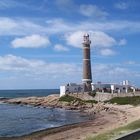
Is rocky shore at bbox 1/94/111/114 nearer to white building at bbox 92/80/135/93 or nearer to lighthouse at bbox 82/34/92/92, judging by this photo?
lighthouse at bbox 82/34/92/92

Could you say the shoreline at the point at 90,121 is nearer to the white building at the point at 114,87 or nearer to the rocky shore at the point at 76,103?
the rocky shore at the point at 76,103

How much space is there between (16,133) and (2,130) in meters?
3.70

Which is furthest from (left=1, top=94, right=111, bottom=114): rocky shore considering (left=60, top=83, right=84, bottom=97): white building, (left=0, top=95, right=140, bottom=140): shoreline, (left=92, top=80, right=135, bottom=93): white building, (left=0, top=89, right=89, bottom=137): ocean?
(left=0, top=89, right=89, bottom=137): ocean

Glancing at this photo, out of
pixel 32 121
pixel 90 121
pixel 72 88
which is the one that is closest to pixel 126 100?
pixel 72 88

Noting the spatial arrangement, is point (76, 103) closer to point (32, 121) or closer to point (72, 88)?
point (72, 88)

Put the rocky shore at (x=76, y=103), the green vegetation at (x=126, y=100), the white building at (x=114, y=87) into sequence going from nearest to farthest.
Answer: the green vegetation at (x=126, y=100), the rocky shore at (x=76, y=103), the white building at (x=114, y=87)

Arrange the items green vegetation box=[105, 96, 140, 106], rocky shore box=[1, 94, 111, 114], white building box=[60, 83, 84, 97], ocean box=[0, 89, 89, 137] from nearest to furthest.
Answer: ocean box=[0, 89, 89, 137]
green vegetation box=[105, 96, 140, 106]
rocky shore box=[1, 94, 111, 114]
white building box=[60, 83, 84, 97]

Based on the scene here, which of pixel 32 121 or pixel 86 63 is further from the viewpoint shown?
pixel 86 63

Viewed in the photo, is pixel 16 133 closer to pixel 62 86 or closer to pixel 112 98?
pixel 112 98

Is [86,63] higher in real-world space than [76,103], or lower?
higher

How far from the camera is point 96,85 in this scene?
82812 mm

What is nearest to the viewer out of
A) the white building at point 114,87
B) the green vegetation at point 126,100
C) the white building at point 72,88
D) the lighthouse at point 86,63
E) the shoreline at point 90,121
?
the shoreline at point 90,121

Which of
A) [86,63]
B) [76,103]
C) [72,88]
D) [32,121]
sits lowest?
[32,121]

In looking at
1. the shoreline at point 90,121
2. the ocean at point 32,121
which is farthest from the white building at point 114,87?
the ocean at point 32,121
